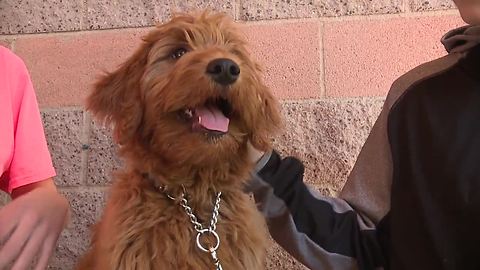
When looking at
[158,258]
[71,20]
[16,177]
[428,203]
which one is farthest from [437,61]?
[71,20]

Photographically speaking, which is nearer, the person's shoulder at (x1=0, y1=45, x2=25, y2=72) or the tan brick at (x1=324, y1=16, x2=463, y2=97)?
the person's shoulder at (x1=0, y1=45, x2=25, y2=72)

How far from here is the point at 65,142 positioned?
7.56ft

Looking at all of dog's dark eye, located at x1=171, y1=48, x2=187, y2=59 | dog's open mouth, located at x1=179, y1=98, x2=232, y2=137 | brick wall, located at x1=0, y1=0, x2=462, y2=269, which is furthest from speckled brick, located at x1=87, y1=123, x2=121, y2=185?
dog's open mouth, located at x1=179, y1=98, x2=232, y2=137

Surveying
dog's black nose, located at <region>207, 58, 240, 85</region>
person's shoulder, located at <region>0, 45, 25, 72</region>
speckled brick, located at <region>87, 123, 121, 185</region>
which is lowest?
speckled brick, located at <region>87, 123, 121, 185</region>

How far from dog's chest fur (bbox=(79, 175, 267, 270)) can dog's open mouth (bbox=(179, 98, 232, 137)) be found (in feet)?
0.66

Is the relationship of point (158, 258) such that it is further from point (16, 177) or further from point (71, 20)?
point (71, 20)

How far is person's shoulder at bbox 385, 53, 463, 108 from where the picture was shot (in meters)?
1.59

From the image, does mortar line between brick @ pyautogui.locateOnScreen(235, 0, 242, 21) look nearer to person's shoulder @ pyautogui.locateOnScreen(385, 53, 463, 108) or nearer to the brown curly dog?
the brown curly dog

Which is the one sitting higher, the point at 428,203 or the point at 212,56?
the point at 212,56

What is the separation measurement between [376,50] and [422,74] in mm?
577

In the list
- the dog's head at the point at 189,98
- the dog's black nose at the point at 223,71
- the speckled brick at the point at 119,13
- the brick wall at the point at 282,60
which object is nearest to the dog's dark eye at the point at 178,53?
the dog's head at the point at 189,98

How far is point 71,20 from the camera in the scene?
2338mm

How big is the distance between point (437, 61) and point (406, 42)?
0.54 m

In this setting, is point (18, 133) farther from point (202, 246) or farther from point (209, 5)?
point (209, 5)
